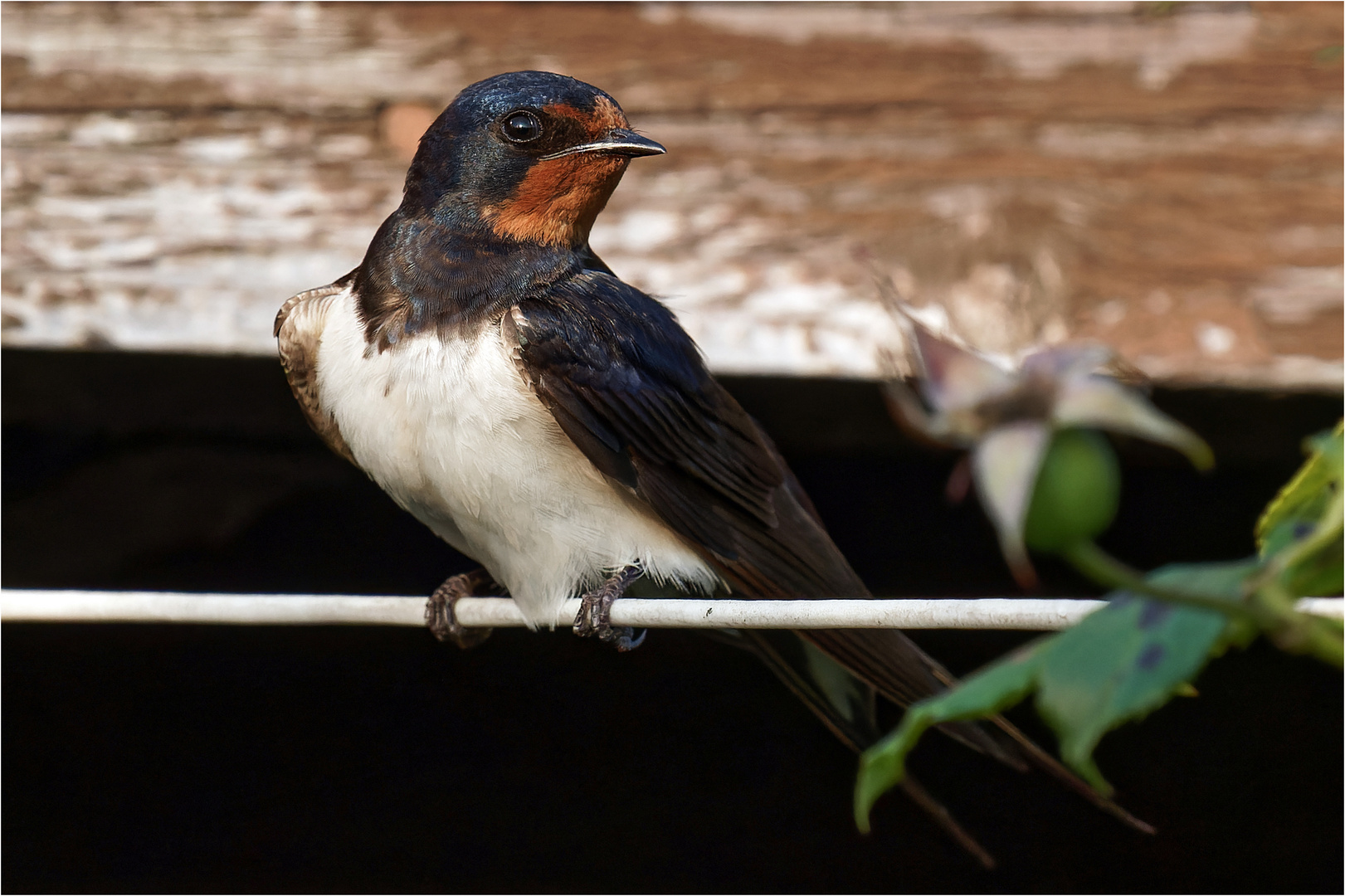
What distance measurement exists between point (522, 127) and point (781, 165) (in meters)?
0.25

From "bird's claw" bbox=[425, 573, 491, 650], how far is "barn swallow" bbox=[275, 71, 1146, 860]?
12 centimetres

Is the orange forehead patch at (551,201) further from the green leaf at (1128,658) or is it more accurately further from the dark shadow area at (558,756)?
A: the green leaf at (1128,658)

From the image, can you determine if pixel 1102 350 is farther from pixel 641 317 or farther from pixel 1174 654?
pixel 641 317

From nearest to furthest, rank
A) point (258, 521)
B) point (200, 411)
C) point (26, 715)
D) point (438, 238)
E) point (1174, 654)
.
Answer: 1. point (1174, 654)
2. point (438, 238)
3. point (200, 411)
4. point (258, 521)
5. point (26, 715)

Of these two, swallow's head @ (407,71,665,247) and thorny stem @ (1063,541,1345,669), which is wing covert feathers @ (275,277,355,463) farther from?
thorny stem @ (1063,541,1345,669)

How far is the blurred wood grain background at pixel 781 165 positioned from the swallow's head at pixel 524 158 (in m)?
0.07

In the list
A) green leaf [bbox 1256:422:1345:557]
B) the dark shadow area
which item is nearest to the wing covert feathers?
the dark shadow area

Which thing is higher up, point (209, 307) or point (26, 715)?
point (209, 307)

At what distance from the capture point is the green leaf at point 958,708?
25 centimetres

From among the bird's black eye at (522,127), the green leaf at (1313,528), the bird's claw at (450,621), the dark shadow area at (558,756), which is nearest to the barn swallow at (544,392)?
the bird's black eye at (522,127)

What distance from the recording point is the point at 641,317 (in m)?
1.07

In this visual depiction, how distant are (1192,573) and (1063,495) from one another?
4 cm

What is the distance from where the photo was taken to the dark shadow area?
1.82m

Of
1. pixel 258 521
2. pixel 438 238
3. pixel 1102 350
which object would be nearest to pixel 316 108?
pixel 438 238
